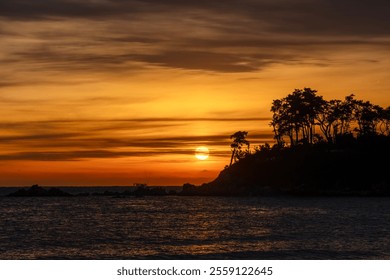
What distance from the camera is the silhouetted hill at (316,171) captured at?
154m

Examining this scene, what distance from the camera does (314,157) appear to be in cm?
15912

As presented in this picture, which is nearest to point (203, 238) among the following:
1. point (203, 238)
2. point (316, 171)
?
point (203, 238)

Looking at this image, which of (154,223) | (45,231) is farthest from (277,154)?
(45,231)

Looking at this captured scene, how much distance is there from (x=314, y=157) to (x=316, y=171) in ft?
13.1

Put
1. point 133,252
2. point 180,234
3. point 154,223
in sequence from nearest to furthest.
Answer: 1. point 133,252
2. point 180,234
3. point 154,223

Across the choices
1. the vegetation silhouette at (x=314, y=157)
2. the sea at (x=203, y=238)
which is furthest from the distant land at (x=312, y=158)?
the sea at (x=203, y=238)

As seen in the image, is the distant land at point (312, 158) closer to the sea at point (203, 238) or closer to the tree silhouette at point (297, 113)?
the tree silhouette at point (297, 113)

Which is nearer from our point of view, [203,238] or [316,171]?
[203,238]

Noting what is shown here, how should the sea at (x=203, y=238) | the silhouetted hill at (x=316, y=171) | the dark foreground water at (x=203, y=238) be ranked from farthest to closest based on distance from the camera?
the silhouetted hill at (x=316, y=171), the dark foreground water at (x=203, y=238), the sea at (x=203, y=238)

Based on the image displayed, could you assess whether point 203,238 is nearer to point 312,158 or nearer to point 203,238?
point 203,238

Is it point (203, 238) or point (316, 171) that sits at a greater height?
point (316, 171)

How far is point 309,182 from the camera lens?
157375 mm
